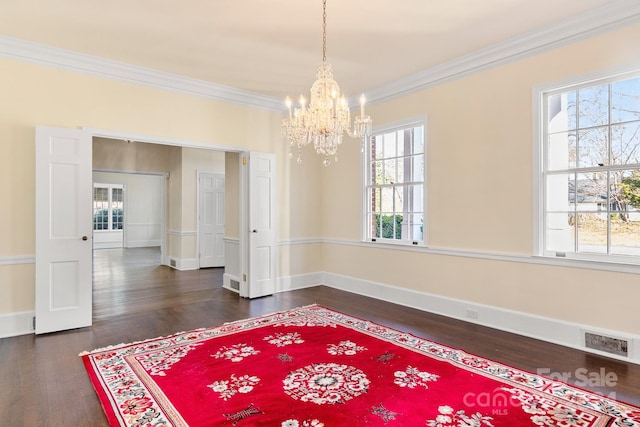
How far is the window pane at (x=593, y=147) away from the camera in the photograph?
3375mm

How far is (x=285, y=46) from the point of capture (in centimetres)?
397

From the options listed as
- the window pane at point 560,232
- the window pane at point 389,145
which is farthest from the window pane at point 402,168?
the window pane at point 560,232

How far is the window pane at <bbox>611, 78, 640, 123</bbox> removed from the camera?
3.19 metres

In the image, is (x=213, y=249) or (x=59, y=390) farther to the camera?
(x=213, y=249)

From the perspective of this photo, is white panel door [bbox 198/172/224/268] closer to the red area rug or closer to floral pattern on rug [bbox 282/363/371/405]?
the red area rug

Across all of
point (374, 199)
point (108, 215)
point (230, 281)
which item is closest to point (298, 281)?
point (230, 281)

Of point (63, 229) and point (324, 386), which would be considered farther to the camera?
point (63, 229)

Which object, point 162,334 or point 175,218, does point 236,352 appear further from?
point 175,218

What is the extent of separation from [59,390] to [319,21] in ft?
12.5

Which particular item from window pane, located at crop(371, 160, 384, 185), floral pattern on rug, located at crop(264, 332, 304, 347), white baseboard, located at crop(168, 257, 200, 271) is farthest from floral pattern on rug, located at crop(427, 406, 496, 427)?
white baseboard, located at crop(168, 257, 200, 271)

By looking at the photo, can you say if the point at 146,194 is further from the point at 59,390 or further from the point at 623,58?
the point at 623,58

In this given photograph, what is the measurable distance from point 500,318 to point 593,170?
1789 millimetres

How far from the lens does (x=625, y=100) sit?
3244 mm

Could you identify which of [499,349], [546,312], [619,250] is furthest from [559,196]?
[499,349]
